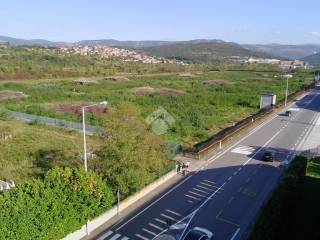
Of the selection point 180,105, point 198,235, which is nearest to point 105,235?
point 198,235

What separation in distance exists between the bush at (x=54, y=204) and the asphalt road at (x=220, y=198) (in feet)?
7.41

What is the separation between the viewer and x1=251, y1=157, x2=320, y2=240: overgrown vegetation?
20.0m

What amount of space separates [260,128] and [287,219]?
30443 millimetres

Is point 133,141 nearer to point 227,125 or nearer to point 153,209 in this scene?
point 153,209

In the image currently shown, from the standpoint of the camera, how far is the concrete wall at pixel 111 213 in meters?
22.3

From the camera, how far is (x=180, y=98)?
7731 centimetres

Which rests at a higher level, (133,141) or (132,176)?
(133,141)

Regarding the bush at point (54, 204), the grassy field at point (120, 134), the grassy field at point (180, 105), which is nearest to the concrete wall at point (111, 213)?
the bush at point (54, 204)

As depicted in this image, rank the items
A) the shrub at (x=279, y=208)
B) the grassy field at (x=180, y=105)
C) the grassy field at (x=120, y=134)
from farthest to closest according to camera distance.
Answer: the grassy field at (x=180, y=105) < the grassy field at (x=120, y=134) < the shrub at (x=279, y=208)

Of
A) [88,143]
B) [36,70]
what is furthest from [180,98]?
[36,70]

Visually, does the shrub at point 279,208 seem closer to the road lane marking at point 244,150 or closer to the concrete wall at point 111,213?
the road lane marking at point 244,150

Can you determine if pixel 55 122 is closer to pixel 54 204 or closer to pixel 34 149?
pixel 34 149

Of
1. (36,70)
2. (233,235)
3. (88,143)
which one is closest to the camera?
(233,235)

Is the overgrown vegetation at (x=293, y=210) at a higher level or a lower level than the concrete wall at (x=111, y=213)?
higher
